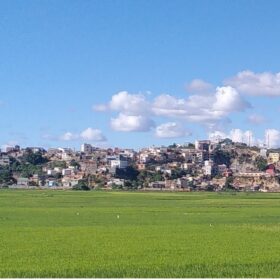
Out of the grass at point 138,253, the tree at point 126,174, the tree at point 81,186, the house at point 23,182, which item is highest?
the tree at point 126,174

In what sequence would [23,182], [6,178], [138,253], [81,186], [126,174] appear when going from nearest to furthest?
1. [138,253]
2. [81,186]
3. [23,182]
4. [6,178]
5. [126,174]

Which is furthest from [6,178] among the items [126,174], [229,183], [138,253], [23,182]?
[138,253]

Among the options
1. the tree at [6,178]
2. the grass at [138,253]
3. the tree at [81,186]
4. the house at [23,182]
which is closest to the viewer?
the grass at [138,253]

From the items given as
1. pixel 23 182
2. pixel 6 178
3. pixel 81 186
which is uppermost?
pixel 6 178

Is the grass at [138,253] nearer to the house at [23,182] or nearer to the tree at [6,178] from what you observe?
the house at [23,182]

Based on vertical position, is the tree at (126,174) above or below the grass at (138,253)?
above

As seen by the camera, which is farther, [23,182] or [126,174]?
[126,174]

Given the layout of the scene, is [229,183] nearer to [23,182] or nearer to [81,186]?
[81,186]

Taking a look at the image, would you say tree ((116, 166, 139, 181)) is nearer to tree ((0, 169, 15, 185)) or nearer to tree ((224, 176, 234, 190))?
tree ((224, 176, 234, 190))

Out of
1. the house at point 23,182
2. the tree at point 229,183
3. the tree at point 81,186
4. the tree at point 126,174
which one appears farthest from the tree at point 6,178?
the tree at point 229,183

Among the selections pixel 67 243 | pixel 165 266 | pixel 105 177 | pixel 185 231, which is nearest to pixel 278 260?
pixel 165 266

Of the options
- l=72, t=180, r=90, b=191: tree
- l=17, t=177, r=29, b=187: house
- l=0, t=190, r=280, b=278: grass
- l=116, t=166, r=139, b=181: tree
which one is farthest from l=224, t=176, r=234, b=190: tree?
l=0, t=190, r=280, b=278: grass

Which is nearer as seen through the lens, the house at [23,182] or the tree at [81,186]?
the tree at [81,186]

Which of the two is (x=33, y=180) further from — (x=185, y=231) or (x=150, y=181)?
(x=185, y=231)
